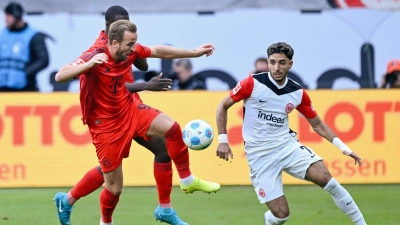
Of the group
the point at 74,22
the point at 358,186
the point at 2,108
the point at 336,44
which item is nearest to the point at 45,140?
the point at 2,108

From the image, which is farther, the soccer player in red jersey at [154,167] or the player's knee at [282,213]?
the soccer player in red jersey at [154,167]

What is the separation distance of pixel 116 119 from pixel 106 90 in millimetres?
307

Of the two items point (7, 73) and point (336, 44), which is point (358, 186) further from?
point (7, 73)

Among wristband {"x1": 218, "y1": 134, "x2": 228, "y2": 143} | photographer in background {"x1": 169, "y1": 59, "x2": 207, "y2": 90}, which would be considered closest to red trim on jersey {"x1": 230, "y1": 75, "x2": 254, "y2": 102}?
wristband {"x1": 218, "y1": 134, "x2": 228, "y2": 143}

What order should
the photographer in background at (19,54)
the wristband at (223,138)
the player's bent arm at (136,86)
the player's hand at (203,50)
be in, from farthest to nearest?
1. the photographer in background at (19,54)
2. the player's bent arm at (136,86)
3. the player's hand at (203,50)
4. the wristband at (223,138)

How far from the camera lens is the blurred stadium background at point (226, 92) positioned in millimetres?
12422

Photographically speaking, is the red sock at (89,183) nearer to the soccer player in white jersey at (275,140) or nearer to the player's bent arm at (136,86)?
the player's bent arm at (136,86)

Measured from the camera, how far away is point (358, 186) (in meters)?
12.4

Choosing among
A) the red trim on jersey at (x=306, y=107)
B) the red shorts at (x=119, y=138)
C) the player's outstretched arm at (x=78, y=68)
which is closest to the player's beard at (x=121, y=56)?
the player's outstretched arm at (x=78, y=68)

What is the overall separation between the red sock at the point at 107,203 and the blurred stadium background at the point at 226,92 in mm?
1042

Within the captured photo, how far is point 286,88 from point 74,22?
25.5ft

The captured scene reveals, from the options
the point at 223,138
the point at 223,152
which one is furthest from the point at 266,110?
the point at 223,152

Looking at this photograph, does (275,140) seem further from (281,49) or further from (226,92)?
(226,92)

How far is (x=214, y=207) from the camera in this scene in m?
10.7
